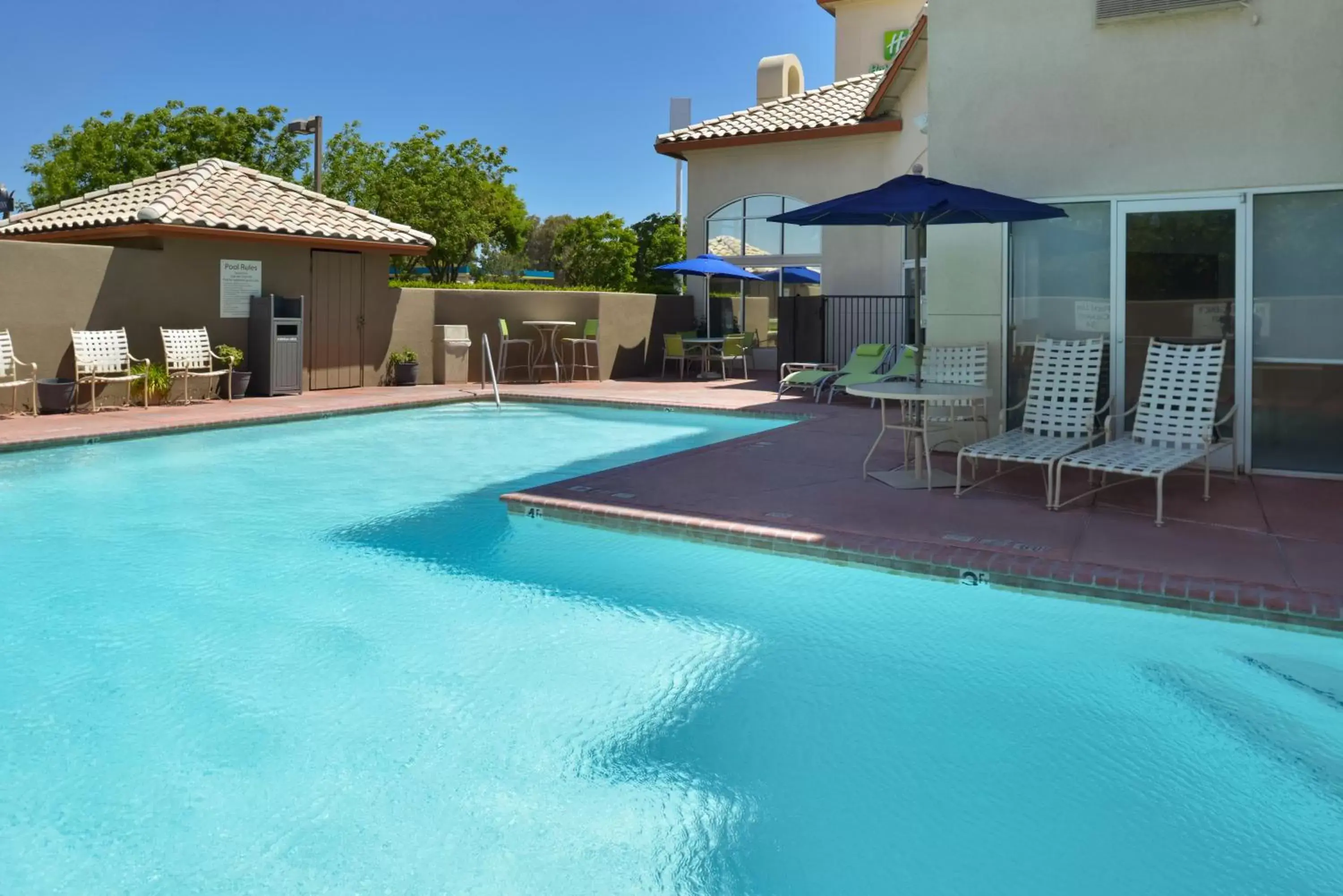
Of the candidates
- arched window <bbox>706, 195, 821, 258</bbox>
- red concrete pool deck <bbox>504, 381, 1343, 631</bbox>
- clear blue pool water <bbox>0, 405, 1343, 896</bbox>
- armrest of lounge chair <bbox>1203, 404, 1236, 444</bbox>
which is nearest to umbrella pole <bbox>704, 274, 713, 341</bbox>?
arched window <bbox>706, 195, 821, 258</bbox>

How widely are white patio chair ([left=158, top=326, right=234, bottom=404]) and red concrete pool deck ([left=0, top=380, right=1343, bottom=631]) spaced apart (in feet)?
11.2

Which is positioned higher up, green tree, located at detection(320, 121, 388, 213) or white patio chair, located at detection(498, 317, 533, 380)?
green tree, located at detection(320, 121, 388, 213)

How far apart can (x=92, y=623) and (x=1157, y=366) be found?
22.7 feet

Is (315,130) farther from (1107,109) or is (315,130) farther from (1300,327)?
(1300,327)

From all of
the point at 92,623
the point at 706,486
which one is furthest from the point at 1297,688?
the point at 92,623

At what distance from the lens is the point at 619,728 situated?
387 centimetres

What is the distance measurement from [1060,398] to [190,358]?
10.7 m

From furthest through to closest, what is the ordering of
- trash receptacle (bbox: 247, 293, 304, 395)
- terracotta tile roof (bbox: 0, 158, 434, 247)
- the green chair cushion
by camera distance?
trash receptacle (bbox: 247, 293, 304, 395)
terracotta tile roof (bbox: 0, 158, 434, 247)
the green chair cushion

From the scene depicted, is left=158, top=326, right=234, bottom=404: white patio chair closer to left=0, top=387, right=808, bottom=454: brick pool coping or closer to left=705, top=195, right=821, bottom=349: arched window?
left=0, top=387, right=808, bottom=454: brick pool coping

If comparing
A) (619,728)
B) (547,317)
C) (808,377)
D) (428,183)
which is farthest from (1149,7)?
(428,183)

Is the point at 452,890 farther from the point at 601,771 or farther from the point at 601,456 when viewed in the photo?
the point at 601,456

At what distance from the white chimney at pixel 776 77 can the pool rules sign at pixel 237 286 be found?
13193mm

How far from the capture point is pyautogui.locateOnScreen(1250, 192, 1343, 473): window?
736 cm

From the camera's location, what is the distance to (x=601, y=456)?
985 cm
